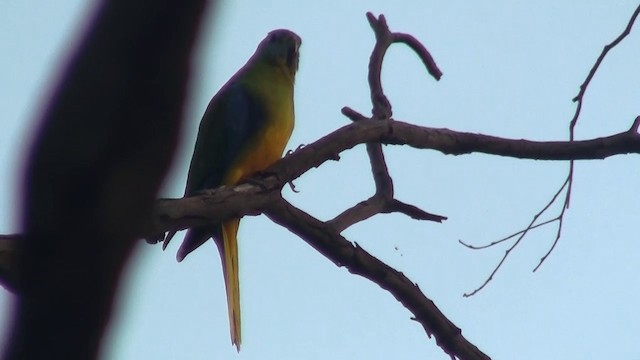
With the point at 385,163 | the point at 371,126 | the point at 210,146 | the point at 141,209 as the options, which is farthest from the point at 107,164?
the point at 210,146

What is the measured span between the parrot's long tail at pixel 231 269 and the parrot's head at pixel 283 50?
1063 millimetres

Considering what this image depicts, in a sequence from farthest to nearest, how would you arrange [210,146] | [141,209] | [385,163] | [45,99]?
[210,146] → [385,163] → [141,209] → [45,99]

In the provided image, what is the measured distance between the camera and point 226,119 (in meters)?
4.43

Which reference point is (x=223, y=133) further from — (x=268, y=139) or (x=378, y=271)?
(x=378, y=271)

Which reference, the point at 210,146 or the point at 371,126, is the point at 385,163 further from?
the point at 210,146

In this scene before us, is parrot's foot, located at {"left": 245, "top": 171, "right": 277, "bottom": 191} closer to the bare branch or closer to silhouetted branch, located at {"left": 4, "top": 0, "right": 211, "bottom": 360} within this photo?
the bare branch

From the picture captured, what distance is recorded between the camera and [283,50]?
4711mm

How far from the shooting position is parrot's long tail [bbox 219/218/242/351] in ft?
12.6

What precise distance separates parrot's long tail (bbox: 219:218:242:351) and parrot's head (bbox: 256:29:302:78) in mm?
1063

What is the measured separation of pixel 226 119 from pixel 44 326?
145 inches

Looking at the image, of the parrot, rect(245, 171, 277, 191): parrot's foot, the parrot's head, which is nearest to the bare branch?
rect(245, 171, 277, 191): parrot's foot

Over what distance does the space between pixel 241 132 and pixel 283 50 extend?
0.66 m

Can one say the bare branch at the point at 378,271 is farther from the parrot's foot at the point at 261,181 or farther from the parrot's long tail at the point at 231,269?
the parrot's long tail at the point at 231,269

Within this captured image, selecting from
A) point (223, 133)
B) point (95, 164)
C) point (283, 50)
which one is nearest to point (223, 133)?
point (223, 133)
